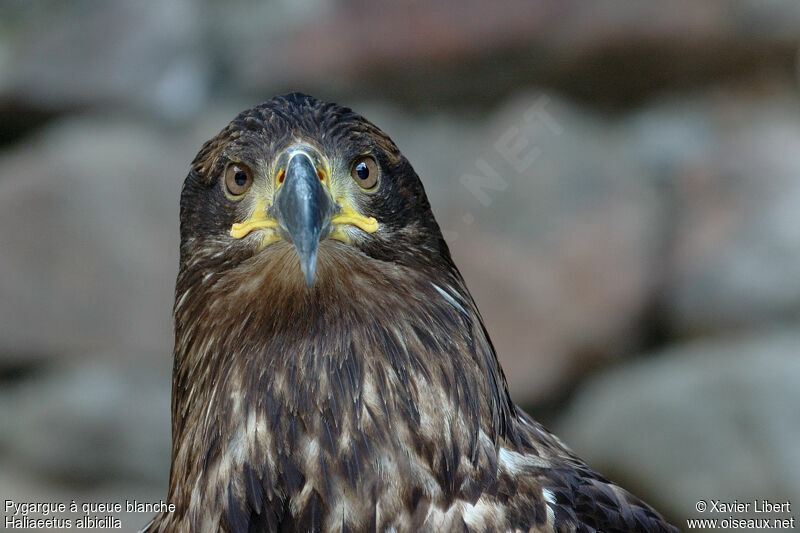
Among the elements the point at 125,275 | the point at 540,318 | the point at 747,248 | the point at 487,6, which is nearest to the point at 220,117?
the point at 125,275

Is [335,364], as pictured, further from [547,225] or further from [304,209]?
[547,225]

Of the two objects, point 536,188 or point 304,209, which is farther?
point 536,188

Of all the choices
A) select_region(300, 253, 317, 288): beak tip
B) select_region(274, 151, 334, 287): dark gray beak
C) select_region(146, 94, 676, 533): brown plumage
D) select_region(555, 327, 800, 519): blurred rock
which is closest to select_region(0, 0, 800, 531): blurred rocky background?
select_region(555, 327, 800, 519): blurred rock

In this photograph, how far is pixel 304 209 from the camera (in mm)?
1367

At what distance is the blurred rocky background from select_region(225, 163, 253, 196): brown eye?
5.41 ft

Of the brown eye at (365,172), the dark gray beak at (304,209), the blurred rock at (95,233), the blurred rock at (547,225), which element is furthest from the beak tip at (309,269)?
the blurred rock at (95,233)

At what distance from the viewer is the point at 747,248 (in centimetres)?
311

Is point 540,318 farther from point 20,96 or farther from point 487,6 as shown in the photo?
point 20,96

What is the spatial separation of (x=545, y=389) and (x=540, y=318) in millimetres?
260

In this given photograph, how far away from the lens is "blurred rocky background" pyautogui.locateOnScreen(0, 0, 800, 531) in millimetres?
3094

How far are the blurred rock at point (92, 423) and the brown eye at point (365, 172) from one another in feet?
6.59

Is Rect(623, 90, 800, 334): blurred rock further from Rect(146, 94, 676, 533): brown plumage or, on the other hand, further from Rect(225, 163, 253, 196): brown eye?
Rect(225, 163, 253, 196): brown eye

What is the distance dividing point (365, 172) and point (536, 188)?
1.67 m

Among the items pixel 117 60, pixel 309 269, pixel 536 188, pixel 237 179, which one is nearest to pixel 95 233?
pixel 117 60
